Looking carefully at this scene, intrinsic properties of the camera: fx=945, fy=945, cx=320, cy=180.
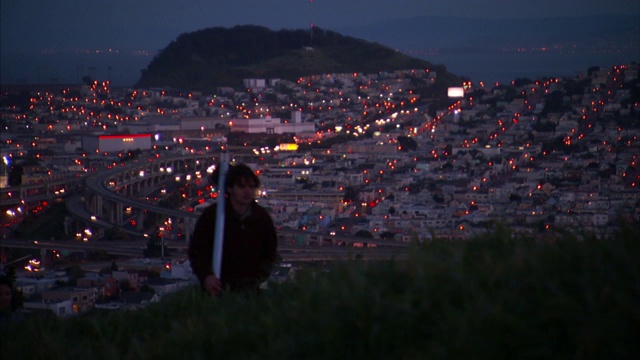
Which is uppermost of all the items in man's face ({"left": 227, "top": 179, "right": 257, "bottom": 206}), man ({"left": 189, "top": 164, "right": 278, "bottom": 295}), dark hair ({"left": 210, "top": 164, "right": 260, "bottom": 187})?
dark hair ({"left": 210, "top": 164, "right": 260, "bottom": 187})

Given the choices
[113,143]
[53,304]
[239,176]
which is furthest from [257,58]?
[239,176]

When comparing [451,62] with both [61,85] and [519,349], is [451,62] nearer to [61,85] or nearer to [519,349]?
[61,85]

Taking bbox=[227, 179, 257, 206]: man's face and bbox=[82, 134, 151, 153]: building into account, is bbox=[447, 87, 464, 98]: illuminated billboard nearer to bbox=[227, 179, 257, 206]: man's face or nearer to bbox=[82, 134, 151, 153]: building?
bbox=[82, 134, 151, 153]: building

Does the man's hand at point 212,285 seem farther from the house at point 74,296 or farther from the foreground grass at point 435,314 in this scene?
the house at point 74,296

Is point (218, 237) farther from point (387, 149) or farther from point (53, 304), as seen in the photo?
point (387, 149)

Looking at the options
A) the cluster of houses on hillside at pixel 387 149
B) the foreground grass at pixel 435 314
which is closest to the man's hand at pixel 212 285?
the foreground grass at pixel 435 314

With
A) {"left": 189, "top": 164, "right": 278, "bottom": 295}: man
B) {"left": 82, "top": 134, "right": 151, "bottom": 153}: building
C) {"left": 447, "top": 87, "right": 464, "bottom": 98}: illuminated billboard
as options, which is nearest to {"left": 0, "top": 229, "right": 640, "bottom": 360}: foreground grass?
{"left": 189, "top": 164, "right": 278, "bottom": 295}: man
